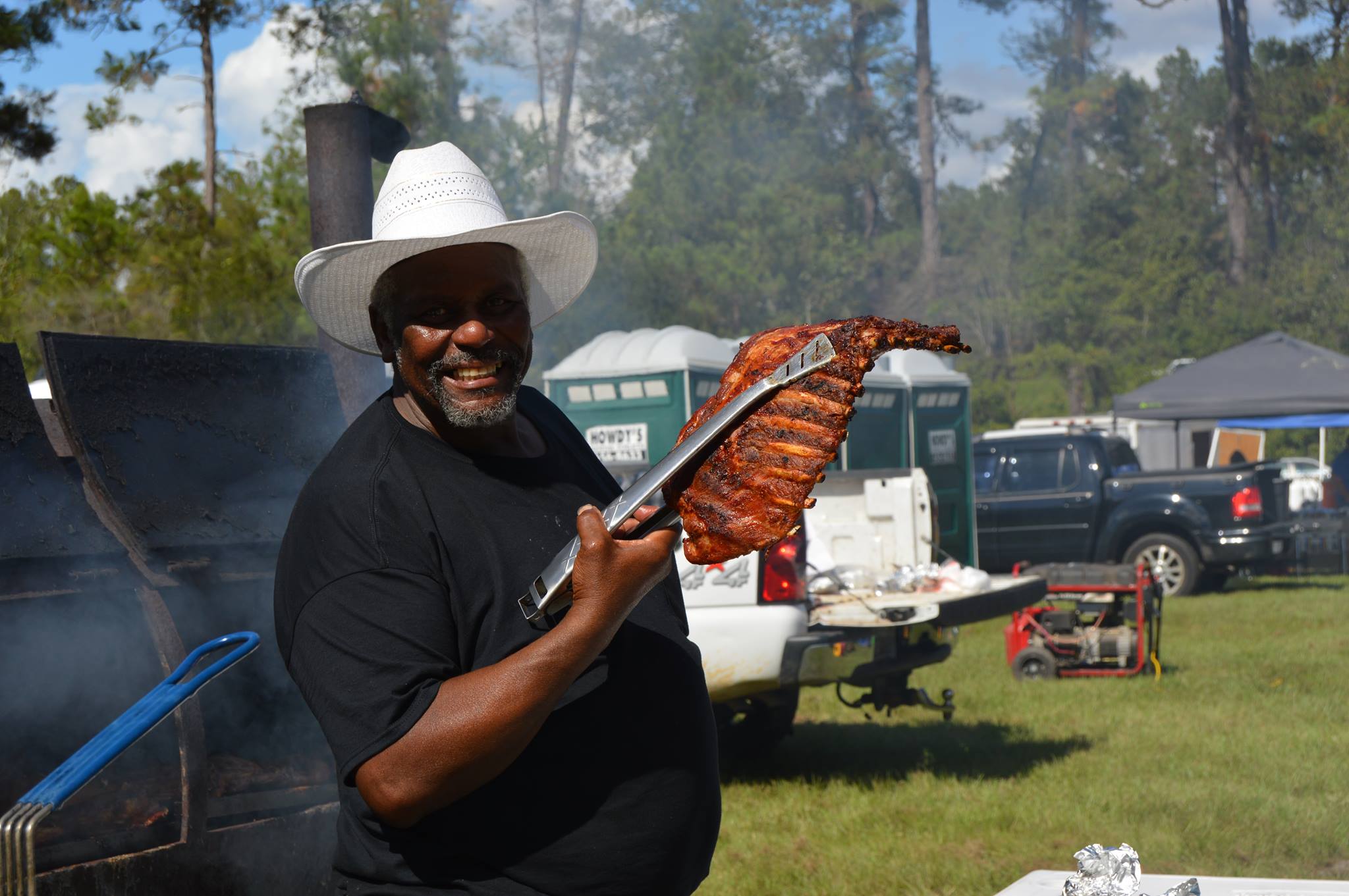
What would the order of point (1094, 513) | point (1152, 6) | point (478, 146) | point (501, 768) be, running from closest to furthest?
point (501, 768)
point (1094, 513)
point (478, 146)
point (1152, 6)

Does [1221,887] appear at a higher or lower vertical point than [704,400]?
lower

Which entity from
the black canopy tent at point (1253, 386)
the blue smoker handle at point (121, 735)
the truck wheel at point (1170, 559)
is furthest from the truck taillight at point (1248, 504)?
the blue smoker handle at point (121, 735)

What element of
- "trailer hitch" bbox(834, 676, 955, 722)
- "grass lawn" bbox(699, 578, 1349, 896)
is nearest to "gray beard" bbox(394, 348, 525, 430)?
"grass lawn" bbox(699, 578, 1349, 896)

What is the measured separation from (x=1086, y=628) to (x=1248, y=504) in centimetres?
556

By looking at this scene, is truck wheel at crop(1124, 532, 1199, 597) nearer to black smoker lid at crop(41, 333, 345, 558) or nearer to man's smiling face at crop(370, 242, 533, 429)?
black smoker lid at crop(41, 333, 345, 558)

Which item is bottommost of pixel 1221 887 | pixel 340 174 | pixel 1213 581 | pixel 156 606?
pixel 1213 581

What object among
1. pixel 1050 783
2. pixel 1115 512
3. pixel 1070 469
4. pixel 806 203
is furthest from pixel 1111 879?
pixel 806 203

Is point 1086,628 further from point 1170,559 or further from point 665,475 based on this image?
point 665,475

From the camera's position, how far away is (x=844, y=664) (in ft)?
21.8

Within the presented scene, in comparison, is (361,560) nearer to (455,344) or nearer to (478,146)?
(455,344)

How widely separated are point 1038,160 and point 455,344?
46966mm

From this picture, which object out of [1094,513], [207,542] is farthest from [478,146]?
[207,542]

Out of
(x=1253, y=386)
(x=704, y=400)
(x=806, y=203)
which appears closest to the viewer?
(x=704, y=400)

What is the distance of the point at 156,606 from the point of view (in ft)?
11.0
